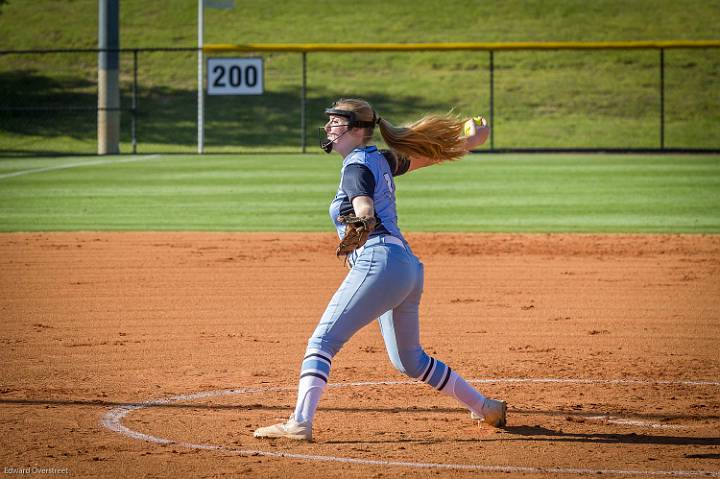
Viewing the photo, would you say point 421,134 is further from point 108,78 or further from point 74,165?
point 108,78

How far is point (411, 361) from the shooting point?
5.98 m

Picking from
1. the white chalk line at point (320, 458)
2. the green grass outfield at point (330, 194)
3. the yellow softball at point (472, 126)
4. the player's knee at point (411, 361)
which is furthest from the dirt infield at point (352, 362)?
the green grass outfield at point (330, 194)

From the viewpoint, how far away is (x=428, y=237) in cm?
1507

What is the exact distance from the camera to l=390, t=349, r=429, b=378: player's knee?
5973 millimetres

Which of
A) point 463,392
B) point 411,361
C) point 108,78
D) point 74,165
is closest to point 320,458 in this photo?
point 411,361

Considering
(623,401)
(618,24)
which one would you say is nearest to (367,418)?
(623,401)

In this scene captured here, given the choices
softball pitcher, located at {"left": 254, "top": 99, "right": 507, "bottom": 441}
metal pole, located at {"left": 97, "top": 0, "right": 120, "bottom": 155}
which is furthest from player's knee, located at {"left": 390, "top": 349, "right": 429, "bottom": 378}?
metal pole, located at {"left": 97, "top": 0, "right": 120, "bottom": 155}

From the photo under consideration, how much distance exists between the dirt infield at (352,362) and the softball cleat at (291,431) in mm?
56

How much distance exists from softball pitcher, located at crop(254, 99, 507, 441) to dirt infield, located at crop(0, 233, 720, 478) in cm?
27

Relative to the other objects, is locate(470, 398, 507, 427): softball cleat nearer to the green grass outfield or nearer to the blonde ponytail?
the blonde ponytail

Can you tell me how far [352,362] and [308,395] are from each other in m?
2.56

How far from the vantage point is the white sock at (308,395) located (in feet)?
18.5

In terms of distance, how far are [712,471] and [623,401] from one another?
166 centimetres

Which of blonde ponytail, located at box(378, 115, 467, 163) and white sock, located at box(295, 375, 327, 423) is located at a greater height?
blonde ponytail, located at box(378, 115, 467, 163)
